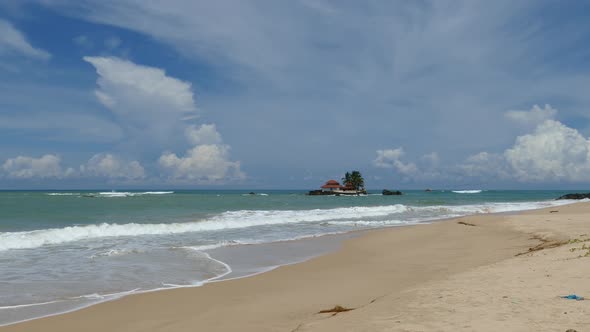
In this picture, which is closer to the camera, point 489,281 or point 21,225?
point 489,281

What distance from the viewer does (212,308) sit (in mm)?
7445

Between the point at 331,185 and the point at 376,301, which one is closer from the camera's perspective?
the point at 376,301

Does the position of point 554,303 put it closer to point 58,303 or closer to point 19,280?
point 58,303

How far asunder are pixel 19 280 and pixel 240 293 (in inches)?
216

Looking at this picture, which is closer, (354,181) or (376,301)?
(376,301)

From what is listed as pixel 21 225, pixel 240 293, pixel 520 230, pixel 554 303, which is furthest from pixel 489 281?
pixel 21 225

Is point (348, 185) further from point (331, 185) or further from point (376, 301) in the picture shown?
point (376, 301)

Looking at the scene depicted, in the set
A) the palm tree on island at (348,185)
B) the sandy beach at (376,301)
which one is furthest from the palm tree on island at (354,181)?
the sandy beach at (376,301)

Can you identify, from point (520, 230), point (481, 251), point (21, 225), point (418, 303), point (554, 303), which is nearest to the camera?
point (554, 303)

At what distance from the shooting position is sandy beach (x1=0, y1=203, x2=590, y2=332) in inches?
201

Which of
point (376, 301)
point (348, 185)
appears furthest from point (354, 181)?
point (376, 301)

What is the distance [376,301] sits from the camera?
21.6 feet

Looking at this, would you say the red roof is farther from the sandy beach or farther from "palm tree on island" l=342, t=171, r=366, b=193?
the sandy beach

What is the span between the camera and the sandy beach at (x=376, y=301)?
16.8ft
